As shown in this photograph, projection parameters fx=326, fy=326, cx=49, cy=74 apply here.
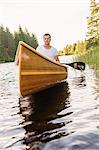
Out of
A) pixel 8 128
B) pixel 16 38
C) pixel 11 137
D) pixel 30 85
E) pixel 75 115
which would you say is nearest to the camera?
pixel 11 137

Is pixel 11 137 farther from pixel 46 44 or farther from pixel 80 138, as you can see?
pixel 46 44

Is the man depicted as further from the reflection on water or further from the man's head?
the reflection on water

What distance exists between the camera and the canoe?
10.1 metres

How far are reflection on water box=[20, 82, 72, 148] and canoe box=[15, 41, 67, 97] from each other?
0.42 m

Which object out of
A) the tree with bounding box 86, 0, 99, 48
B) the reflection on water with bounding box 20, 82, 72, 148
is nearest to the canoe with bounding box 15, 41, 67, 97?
the reflection on water with bounding box 20, 82, 72, 148

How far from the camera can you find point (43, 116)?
312 inches

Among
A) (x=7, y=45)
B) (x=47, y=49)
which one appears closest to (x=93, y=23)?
(x=47, y=49)

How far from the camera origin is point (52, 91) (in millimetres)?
12484

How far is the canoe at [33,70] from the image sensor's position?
1011 cm

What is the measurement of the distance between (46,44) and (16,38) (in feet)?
297

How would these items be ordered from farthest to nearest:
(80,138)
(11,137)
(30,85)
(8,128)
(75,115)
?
1. (30,85)
2. (75,115)
3. (8,128)
4. (11,137)
5. (80,138)

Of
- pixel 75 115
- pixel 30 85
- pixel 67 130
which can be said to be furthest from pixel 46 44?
pixel 67 130

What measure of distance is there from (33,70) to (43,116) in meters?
3.18

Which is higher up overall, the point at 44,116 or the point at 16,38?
the point at 16,38
